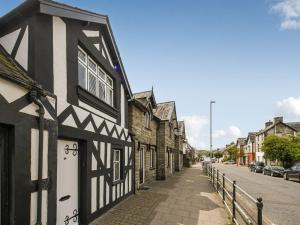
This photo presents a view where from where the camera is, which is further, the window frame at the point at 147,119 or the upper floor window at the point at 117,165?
the window frame at the point at 147,119

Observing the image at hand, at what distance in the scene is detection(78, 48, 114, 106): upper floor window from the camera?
24.3ft

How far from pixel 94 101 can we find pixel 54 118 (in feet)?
8.13

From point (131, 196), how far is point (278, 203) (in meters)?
6.55

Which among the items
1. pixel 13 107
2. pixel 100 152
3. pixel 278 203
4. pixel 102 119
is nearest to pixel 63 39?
pixel 13 107

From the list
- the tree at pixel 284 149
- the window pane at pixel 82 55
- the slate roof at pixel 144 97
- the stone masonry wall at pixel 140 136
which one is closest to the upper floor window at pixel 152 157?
the stone masonry wall at pixel 140 136

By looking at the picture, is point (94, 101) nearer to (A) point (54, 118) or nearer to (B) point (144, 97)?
(A) point (54, 118)

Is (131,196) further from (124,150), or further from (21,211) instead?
(21,211)

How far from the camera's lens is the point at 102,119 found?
857cm

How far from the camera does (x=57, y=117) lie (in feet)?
18.5

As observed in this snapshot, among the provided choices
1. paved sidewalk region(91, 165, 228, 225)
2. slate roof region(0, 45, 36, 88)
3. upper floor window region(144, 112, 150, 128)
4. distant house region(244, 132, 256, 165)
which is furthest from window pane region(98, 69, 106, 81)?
distant house region(244, 132, 256, 165)

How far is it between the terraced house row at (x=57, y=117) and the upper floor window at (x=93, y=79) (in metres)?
0.03

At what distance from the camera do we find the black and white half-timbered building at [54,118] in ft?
13.9

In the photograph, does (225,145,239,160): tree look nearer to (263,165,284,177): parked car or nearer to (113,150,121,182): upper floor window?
(263,165,284,177): parked car

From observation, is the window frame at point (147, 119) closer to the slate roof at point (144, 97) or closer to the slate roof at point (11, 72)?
the slate roof at point (144, 97)
